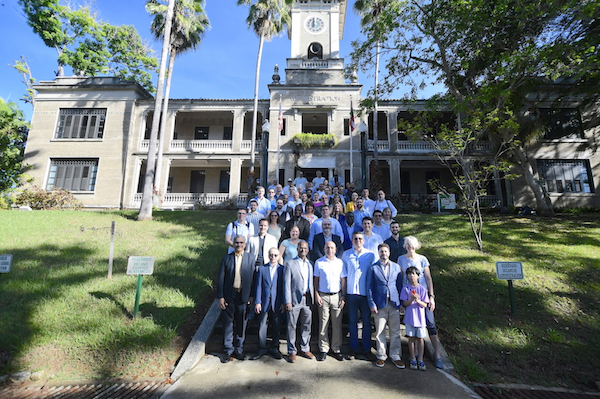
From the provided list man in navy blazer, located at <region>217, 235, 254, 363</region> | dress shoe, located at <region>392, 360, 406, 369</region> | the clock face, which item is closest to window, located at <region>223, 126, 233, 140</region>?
the clock face

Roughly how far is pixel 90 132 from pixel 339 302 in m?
22.9


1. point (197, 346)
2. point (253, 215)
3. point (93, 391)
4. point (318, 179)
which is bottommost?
point (93, 391)

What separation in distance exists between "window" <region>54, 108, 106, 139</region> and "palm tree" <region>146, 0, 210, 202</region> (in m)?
6.20

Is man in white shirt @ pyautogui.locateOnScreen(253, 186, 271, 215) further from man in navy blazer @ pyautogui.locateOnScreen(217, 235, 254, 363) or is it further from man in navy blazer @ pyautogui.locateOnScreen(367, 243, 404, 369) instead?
man in navy blazer @ pyautogui.locateOnScreen(367, 243, 404, 369)

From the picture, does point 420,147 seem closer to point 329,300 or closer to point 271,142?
point 271,142

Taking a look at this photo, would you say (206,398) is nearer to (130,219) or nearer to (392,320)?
(392,320)

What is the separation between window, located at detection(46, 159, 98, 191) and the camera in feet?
63.6

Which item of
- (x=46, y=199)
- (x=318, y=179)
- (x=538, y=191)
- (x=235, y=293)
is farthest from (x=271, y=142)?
(x=235, y=293)

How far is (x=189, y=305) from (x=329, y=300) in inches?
116

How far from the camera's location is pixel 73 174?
19.5 meters

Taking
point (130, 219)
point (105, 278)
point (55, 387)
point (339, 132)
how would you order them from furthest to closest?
point (339, 132) → point (130, 219) → point (105, 278) → point (55, 387)

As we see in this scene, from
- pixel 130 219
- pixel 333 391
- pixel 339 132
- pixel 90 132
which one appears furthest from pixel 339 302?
pixel 90 132

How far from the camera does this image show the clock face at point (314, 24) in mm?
20891

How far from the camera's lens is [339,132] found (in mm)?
19109
